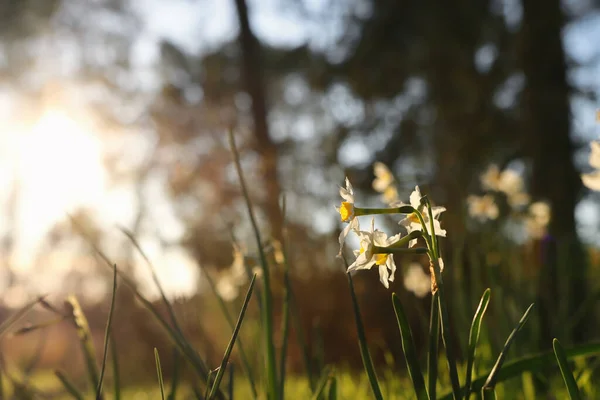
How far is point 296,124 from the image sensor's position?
33.2 feet

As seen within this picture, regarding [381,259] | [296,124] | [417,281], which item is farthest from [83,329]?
[296,124]

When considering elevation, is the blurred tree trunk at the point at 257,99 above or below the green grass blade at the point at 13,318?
above

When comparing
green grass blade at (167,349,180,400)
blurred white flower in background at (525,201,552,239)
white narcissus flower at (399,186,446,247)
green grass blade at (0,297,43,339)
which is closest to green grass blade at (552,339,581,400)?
white narcissus flower at (399,186,446,247)

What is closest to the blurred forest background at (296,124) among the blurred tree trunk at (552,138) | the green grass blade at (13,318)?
the blurred tree trunk at (552,138)

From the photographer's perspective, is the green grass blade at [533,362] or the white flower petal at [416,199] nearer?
the white flower petal at [416,199]

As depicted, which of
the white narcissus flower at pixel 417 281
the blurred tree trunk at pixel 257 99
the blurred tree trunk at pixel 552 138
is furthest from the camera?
the blurred tree trunk at pixel 257 99

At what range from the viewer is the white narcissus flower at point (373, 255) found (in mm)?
733

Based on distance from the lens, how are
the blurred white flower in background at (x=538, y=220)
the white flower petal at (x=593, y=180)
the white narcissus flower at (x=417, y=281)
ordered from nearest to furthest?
the white flower petal at (x=593, y=180), the white narcissus flower at (x=417, y=281), the blurred white flower in background at (x=538, y=220)

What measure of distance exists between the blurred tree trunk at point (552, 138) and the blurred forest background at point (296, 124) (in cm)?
1

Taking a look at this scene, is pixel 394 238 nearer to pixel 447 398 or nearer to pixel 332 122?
pixel 447 398

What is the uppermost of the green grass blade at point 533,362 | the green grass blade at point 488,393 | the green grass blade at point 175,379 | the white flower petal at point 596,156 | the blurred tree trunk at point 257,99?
the blurred tree trunk at point 257,99

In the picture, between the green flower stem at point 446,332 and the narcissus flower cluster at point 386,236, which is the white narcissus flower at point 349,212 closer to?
the narcissus flower cluster at point 386,236

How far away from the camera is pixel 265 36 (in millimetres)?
8375

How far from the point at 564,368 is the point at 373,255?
0.93ft
